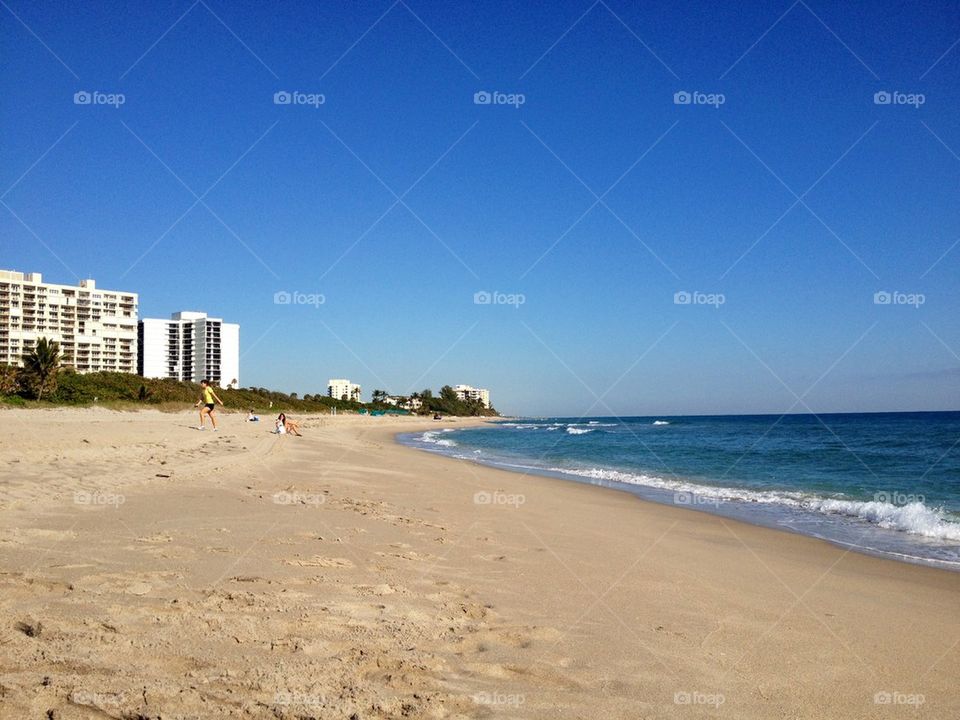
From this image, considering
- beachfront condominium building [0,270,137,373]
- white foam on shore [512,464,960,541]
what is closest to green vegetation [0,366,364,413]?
white foam on shore [512,464,960,541]

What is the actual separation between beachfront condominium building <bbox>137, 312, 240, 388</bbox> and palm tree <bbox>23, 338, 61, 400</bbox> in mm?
88426

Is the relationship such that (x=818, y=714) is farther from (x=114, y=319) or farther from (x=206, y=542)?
(x=114, y=319)

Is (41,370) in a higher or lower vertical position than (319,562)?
higher

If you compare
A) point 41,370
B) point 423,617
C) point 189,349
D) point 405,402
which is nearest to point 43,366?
point 41,370

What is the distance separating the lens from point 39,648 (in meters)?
3.52

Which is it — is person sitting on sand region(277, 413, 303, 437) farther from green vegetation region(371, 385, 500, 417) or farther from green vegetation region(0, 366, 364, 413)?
green vegetation region(371, 385, 500, 417)

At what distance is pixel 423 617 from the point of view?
15.2 ft

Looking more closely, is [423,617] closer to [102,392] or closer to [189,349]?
[102,392]

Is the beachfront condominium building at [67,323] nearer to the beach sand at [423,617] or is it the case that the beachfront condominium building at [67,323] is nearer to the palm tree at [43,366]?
the palm tree at [43,366]

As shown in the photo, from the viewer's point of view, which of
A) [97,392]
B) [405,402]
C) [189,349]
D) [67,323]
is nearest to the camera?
[97,392]

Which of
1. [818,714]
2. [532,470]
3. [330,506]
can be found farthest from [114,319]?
[818,714]

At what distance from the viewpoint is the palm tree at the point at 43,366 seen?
38656mm

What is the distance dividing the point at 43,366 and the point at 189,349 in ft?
324

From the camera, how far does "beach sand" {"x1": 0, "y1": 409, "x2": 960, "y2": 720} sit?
3420 mm
